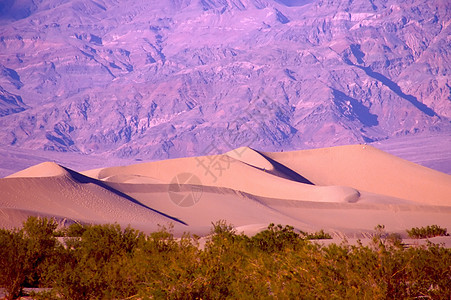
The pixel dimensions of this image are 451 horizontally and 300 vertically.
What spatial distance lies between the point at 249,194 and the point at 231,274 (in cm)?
3717

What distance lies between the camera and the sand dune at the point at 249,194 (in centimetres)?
3541

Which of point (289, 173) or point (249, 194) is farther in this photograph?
point (289, 173)

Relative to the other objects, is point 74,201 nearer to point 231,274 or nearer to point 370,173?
point 231,274

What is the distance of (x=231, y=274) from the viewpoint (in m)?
11.5

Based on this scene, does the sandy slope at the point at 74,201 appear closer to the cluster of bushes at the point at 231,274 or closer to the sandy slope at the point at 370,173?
the cluster of bushes at the point at 231,274

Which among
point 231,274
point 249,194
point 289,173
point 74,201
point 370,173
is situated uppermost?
point 370,173

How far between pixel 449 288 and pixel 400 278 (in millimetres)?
875

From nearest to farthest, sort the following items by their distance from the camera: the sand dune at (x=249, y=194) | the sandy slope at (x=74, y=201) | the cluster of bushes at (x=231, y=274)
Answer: the cluster of bushes at (x=231, y=274)
the sandy slope at (x=74, y=201)
the sand dune at (x=249, y=194)

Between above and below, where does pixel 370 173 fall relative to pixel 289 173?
above

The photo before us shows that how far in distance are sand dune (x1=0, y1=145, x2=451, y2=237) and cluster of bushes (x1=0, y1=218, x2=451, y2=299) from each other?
44.7ft

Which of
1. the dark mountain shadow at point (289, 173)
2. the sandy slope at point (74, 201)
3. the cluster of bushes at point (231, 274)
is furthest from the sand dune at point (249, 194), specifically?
the cluster of bushes at point (231, 274)

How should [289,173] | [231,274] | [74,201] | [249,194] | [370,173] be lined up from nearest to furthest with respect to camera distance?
[231,274]
[74,201]
[249,194]
[289,173]
[370,173]

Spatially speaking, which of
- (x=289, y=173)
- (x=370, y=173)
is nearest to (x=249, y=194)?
(x=289, y=173)

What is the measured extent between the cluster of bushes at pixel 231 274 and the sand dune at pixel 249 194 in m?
13.6
